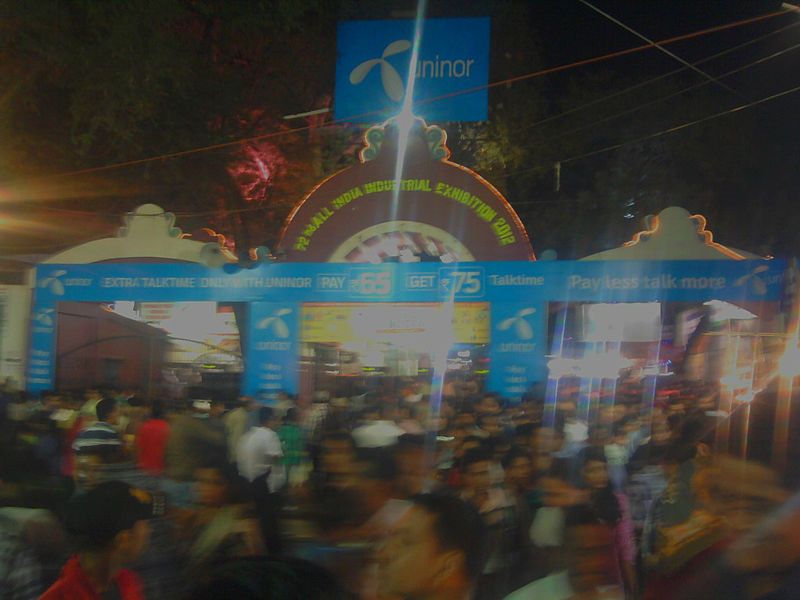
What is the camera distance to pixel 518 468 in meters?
6.45

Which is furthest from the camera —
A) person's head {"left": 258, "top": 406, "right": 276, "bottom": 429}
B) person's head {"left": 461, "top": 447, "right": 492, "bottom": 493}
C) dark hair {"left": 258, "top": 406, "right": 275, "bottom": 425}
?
dark hair {"left": 258, "top": 406, "right": 275, "bottom": 425}

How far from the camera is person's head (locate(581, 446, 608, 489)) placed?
5.77m

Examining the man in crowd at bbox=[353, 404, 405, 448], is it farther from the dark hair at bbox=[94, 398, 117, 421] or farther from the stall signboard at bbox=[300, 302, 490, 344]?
the dark hair at bbox=[94, 398, 117, 421]

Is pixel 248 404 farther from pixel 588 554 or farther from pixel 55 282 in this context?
pixel 588 554

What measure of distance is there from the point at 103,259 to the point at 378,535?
10.7 metres

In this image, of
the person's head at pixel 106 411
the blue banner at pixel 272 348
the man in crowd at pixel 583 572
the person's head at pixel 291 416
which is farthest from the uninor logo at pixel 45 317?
the man in crowd at pixel 583 572

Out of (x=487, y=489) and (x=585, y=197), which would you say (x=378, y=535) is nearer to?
(x=487, y=489)

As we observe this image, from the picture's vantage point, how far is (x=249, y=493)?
5.00 meters

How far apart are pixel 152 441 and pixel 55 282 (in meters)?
5.78

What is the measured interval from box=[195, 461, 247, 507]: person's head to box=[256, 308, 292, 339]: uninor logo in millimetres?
8098

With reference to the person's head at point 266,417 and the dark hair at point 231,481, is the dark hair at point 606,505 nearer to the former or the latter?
the dark hair at point 231,481

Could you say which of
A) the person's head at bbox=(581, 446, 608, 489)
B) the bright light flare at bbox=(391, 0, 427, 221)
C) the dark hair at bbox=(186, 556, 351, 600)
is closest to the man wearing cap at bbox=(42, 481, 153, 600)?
the dark hair at bbox=(186, 556, 351, 600)

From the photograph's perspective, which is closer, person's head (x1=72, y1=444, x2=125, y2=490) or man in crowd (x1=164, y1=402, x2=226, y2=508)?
man in crowd (x1=164, y1=402, x2=226, y2=508)

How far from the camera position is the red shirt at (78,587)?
3.21 metres
